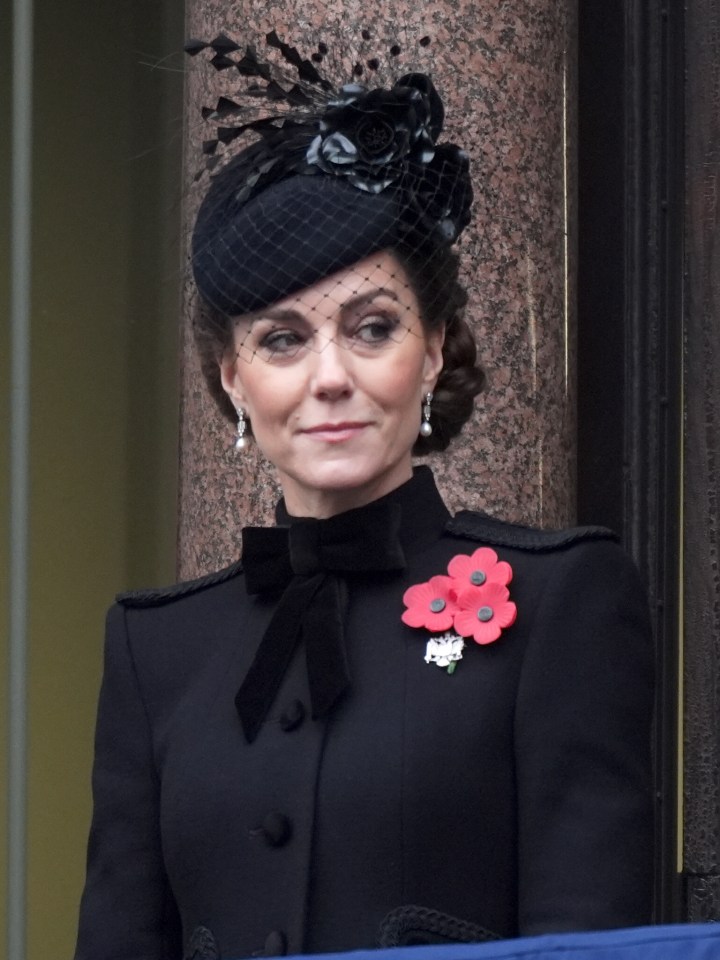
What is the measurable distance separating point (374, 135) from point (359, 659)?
76cm

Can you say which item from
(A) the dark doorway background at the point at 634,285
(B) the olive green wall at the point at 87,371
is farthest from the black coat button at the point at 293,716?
(B) the olive green wall at the point at 87,371

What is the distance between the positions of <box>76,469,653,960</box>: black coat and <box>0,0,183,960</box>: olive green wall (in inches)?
92.8

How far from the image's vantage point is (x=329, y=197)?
2707 millimetres

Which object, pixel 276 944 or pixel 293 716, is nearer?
pixel 276 944

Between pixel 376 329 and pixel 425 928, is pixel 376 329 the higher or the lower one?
the higher one

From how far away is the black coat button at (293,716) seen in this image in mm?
2592

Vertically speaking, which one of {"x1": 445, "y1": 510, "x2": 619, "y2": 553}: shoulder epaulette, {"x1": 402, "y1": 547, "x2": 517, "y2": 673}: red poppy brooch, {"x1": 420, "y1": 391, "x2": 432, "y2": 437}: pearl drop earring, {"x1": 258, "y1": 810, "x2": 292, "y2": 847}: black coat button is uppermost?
{"x1": 420, "y1": 391, "x2": 432, "y2": 437}: pearl drop earring

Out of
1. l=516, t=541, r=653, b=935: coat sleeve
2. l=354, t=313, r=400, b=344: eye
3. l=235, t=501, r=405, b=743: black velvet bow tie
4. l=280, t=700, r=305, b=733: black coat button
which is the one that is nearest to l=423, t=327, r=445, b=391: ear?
l=354, t=313, r=400, b=344: eye

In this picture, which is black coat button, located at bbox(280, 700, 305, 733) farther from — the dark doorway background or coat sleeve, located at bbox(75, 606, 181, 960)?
the dark doorway background

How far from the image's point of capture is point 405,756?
248 cm

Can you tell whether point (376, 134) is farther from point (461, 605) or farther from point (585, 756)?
point (585, 756)

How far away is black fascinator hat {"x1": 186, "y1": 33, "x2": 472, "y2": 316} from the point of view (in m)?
2.68

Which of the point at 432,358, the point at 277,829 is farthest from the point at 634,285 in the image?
the point at 277,829

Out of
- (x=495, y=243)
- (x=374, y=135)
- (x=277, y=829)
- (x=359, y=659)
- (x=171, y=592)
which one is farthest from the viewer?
(x=495, y=243)
